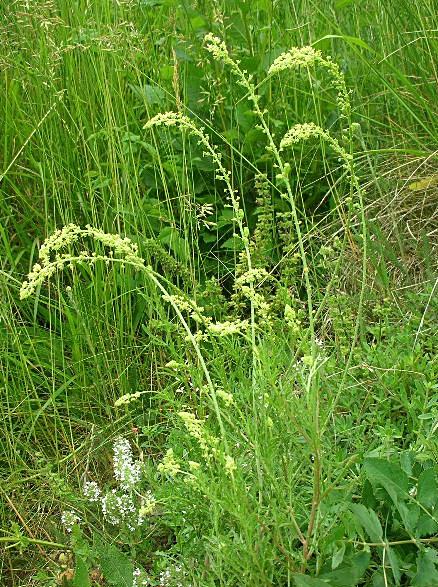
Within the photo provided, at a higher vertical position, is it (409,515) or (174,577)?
(409,515)

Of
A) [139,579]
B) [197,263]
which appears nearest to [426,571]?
[139,579]

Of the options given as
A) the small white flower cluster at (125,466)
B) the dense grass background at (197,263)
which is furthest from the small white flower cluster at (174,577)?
the small white flower cluster at (125,466)

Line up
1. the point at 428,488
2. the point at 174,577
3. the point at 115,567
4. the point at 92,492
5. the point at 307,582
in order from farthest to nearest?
the point at 92,492, the point at 115,567, the point at 174,577, the point at 428,488, the point at 307,582

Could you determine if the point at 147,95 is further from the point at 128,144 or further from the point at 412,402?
the point at 412,402

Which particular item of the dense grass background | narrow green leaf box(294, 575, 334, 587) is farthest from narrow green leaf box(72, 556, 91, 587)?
narrow green leaf box(294, 575, 334, 587)

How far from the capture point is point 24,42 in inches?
129

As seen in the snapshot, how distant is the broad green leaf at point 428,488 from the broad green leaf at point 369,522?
10 cm

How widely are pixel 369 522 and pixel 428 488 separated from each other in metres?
0.13

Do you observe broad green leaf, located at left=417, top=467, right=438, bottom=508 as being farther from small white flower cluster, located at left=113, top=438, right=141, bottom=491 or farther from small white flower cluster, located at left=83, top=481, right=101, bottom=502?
small white flower cluster, located at left=83, top=481, right=101, bottom=502

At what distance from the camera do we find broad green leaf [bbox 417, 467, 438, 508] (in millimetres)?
1880

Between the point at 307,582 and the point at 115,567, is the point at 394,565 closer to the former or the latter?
the point at 307,582

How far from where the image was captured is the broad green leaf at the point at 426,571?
181 cm

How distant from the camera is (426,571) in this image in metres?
1.82

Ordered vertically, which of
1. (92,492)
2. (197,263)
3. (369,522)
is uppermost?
(369,522)
